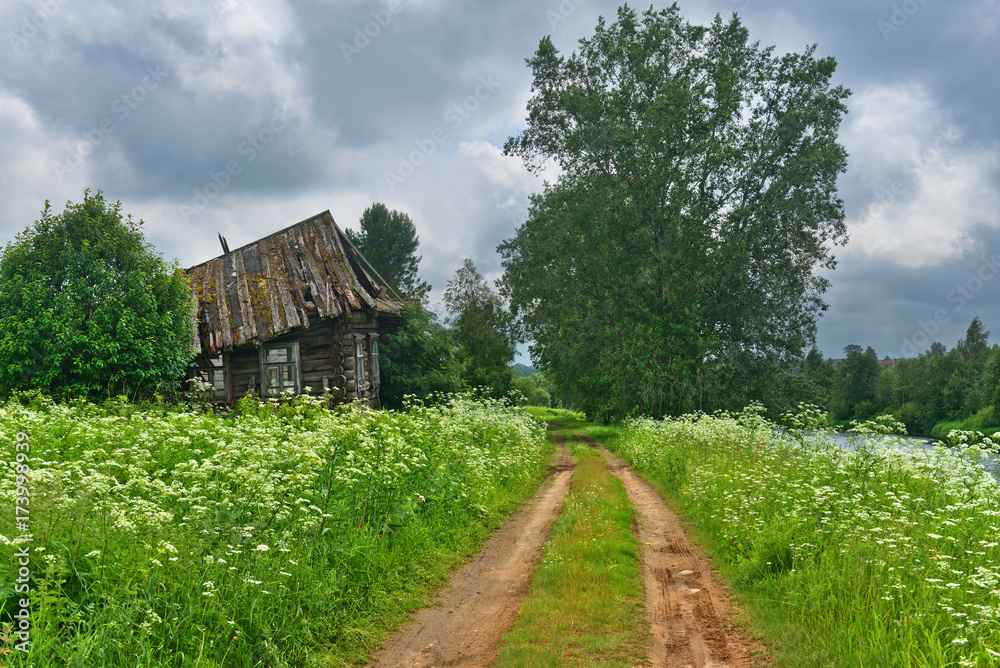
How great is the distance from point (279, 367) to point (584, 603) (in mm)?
16186

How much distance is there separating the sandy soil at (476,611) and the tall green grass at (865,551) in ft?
8.56

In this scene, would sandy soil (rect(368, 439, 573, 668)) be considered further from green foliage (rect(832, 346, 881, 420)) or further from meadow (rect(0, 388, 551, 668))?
green foliage (rect(832, 346, 881, 420))

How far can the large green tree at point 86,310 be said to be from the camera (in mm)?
14008

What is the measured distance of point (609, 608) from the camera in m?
6.25

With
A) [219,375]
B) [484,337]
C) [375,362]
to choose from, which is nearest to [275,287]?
[219,375]

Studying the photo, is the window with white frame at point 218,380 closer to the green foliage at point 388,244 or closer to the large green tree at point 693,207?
the large green tree at point 693,207

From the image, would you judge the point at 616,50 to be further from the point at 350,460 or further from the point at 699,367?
the point at 350,460

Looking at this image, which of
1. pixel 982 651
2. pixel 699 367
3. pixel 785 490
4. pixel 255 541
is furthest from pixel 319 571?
pixel 699 367

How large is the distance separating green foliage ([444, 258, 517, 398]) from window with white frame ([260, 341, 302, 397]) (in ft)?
67.9

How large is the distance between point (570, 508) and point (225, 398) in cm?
1365

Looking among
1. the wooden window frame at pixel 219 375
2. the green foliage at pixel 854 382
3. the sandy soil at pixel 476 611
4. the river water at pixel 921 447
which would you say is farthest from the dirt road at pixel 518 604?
the green foliage at pixel 854 382

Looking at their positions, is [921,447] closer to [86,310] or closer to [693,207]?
[86,310]

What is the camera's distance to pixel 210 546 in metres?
4.96

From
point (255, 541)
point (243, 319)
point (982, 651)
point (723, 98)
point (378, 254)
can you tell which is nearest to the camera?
point (982, 651)
